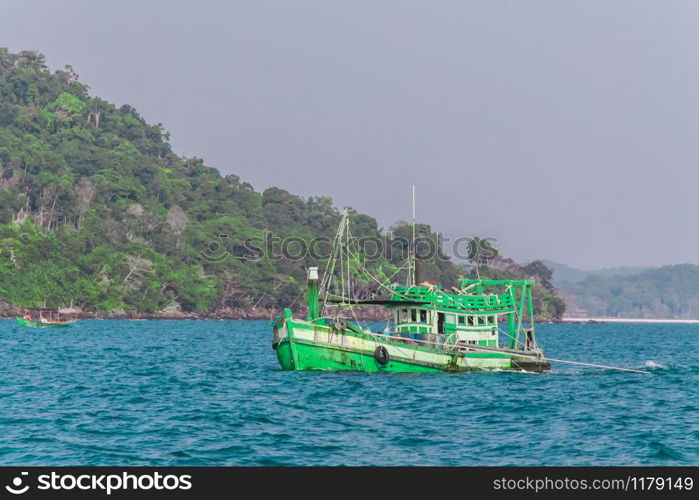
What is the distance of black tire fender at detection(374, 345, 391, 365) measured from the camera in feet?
164

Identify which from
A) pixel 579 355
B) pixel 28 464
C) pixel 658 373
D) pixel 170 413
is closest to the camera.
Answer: pixel 28 464

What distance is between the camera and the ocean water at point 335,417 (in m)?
29.3

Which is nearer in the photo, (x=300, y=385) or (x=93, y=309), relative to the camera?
(x=300, y=385)

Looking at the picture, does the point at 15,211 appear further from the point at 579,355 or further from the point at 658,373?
the point at 658,373

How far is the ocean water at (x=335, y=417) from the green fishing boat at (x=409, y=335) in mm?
1021

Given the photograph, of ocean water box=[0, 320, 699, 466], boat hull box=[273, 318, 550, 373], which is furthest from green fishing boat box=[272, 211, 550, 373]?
ocean water box=[0, 320, 699, 466]

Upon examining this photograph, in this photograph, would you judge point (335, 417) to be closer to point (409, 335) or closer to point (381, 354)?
point (381, 354)

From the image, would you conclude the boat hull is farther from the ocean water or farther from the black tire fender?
the ocean water

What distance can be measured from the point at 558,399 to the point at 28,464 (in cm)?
2445

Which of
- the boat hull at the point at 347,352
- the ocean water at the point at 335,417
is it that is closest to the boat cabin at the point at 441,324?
the boat hull at the point at 347,352

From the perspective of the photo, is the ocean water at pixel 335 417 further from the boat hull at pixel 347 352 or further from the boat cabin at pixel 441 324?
the boat cabin at pixel 441 324

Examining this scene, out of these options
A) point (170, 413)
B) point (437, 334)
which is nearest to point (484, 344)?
point (437, 334)

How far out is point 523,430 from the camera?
34344 millimetres

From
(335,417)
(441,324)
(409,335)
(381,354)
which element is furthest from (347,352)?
(335,417)
